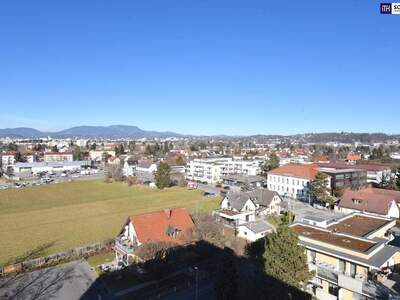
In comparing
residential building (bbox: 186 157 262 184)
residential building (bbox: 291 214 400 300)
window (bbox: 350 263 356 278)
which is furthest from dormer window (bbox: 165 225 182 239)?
residential building (bbox: 186 157 262 184)

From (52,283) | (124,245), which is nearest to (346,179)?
(124,245)

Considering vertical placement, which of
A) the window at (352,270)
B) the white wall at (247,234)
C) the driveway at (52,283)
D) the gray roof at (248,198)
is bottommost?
the driveway at (52,283)

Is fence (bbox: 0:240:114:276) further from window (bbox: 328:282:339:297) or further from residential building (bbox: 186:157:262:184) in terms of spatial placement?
residential building (bbox: 186:157:262:184)

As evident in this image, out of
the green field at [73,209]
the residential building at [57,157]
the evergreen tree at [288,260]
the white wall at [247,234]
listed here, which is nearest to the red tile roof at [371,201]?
the white wall at [247,234]

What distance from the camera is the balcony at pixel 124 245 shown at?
2269cm

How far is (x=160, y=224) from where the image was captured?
80.2ft

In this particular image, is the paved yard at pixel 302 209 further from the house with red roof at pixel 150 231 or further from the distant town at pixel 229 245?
the house with red roof at pixel 150 231

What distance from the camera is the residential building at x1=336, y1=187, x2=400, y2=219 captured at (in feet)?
111

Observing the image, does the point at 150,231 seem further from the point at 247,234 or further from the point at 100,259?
the point at 247,234

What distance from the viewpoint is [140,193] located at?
53406mm

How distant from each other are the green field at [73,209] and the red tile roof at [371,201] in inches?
638

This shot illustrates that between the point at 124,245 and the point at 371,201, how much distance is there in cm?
2680

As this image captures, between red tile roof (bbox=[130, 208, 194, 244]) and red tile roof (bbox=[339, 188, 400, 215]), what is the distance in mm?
20105

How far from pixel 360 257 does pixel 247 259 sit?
901cm
